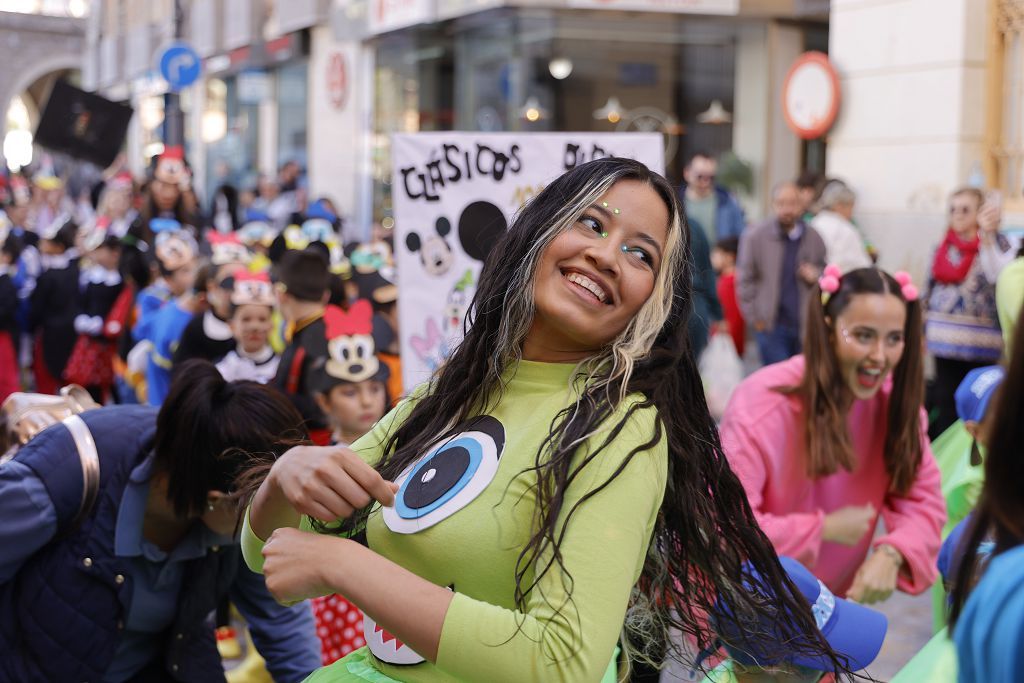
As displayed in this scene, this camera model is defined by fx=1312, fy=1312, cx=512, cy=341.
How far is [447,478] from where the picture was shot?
6.55 ft

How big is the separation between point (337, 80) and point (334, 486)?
1972 cm

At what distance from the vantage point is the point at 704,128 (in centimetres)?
1727

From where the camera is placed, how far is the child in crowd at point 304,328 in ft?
17.1

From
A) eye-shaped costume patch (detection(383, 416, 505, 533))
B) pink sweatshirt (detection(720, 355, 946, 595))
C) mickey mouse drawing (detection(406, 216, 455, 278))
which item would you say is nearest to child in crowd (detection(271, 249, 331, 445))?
mickey mouse drawing (detection(406, 216, 455, 278))

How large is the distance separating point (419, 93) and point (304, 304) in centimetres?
1395

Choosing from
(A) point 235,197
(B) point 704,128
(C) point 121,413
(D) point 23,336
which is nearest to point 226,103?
(A) point 235,197

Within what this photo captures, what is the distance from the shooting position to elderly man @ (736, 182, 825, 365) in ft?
30.1

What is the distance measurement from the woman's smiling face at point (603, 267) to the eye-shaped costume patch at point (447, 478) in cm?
21

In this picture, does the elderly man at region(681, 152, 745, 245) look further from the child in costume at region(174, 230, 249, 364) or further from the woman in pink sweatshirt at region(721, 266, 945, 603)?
the woman in pink sweatshirt at region(721, 266, 945, 603)

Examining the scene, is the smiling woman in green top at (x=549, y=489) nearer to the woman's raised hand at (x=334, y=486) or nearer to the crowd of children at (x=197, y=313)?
the woman's raised hand at (x=334, y=486)

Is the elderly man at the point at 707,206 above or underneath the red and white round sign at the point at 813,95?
underneath

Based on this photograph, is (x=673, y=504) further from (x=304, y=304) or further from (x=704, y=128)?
(x=704, y=128)

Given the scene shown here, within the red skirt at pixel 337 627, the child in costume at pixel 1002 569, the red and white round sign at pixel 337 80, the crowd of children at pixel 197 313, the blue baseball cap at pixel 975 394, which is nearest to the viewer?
the child in costume at pixel 1002 569

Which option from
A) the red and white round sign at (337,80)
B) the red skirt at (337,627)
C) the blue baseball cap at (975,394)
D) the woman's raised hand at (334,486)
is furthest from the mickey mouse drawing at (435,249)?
the red and white round sign at (337,80)
